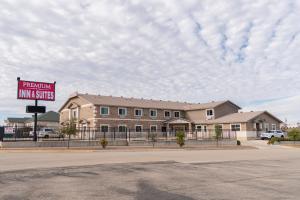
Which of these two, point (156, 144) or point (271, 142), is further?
point (271, 142)

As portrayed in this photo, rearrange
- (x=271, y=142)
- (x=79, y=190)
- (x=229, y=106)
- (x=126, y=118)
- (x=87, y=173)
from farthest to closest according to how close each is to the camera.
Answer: (x=229, y=106)
(x=126, y=118)
(x=271, y=142)
(x=87, y=173)
(x=79, y=190)

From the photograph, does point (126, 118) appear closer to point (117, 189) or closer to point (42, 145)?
point (42, 145)

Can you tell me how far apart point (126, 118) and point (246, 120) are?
64.8ft

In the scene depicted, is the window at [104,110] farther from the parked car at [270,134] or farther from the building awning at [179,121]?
the parked car at [270,134]

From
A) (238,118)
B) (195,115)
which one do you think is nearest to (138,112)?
(195,115)

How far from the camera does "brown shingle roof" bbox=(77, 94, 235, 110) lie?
54950 millimetres

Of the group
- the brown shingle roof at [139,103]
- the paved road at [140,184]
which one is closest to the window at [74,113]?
the brown shingle roof at [139,103]

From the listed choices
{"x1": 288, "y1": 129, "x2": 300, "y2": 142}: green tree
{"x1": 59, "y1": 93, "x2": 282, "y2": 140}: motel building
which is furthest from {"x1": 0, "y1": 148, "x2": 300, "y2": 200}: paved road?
{"x1": 59, "y1": 93, "x2": 282, "y2": 140}: motel building

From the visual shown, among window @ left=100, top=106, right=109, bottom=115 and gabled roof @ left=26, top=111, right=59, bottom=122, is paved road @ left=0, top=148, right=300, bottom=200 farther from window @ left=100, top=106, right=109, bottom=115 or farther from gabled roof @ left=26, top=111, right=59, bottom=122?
gabled roof @ left=26, top=111, right=59, bottom=122

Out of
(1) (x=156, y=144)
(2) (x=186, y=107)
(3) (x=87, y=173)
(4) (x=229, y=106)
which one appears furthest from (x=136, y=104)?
(3) (x=87, y=173)

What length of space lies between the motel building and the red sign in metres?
13.6

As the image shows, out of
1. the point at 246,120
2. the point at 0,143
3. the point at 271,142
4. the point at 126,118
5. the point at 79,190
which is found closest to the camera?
the point at 79,190

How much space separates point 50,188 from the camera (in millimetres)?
10062

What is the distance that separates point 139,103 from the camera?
59531mm
